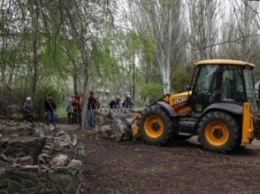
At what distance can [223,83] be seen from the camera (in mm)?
11086

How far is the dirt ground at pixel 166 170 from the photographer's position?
6.70 meters

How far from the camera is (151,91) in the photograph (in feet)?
115

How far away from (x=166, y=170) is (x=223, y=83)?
12.4 feet

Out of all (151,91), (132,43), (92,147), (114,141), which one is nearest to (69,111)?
(132,43)

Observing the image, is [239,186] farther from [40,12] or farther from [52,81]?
[52,81]

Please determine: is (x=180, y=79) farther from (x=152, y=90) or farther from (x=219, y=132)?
(x=219, y=132)

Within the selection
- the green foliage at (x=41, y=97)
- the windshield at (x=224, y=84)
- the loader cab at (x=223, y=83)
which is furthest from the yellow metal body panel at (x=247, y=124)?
the green foliage at (x=41, y=97)

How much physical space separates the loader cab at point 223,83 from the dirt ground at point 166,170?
130 cm

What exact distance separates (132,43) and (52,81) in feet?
24.5

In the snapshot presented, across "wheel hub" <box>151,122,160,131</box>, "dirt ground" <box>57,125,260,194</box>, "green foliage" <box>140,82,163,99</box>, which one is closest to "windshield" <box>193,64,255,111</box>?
"wheel hub" <box>151,122,160,131</box>

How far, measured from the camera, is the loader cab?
1101 centimetres

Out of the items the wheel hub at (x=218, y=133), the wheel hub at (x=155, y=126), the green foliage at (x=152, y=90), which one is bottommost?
the wheel hub at (x=218, y=133)

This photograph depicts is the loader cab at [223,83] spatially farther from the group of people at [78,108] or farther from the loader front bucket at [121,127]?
the group of people at [78,108]

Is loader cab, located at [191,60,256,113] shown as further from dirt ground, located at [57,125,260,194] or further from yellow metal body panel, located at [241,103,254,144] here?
dirt ground, located at [57,125,260,194]
